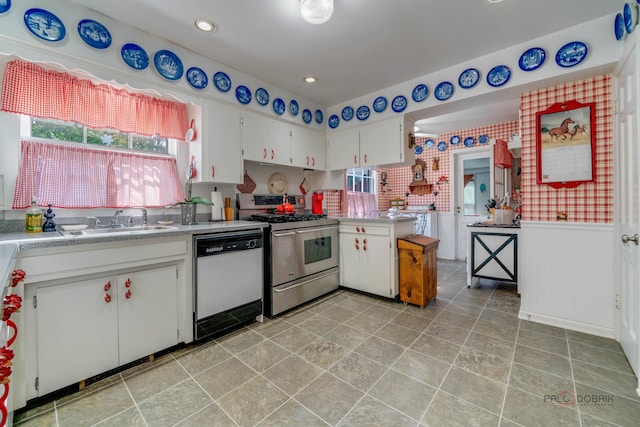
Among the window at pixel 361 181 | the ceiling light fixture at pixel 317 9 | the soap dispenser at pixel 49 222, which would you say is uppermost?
the ceiling light fixture at pixel 317 9

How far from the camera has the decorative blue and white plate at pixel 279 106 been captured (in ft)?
10.9

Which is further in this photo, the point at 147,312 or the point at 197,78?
the point at 197,78

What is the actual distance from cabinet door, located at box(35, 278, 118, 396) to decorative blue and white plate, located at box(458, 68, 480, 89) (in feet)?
11.3

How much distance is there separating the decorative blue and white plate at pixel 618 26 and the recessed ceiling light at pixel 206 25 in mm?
3013

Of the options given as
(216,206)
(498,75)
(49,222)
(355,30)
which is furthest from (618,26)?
(49,222)

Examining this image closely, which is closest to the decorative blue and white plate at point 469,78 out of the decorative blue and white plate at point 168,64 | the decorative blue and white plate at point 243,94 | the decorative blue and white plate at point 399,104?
the decorative blue and white plate at point 399,104

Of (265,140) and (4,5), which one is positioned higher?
(4,5)

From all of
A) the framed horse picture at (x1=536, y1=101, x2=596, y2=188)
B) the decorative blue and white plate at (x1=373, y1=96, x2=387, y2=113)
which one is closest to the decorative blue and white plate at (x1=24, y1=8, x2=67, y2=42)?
the decorative blue and white plate at (x1=373, y1=96, x2=387, y2=113)

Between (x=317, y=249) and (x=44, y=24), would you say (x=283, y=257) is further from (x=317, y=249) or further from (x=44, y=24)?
(x=44, y=24)

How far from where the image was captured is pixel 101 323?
5.70 feet

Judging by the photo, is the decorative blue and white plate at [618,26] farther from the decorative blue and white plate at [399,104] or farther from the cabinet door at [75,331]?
the cabinet door at [75,331]

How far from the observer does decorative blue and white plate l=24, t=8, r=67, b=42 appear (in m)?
1.80

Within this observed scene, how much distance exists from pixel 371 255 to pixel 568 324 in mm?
1822

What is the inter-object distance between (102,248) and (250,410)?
1314 mm
